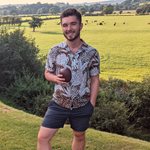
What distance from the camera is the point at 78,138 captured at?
17.4 ft

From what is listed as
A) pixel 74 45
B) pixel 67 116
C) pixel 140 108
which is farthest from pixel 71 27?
pixel 140 108

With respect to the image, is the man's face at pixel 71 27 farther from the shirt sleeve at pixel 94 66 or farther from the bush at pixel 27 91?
the bush at pixel 27 91

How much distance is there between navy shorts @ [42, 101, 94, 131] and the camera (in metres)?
5.12

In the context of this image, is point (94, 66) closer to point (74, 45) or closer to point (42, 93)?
point (74, 45)

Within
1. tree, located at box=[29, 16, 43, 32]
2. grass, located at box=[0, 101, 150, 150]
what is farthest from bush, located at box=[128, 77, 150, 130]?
tree, located at box=[29, 16, 43, 32]

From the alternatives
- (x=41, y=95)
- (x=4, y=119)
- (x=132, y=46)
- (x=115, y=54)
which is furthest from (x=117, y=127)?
(x=132, y=46)

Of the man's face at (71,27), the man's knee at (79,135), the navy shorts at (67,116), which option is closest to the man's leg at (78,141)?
the man's knee at (79,135)

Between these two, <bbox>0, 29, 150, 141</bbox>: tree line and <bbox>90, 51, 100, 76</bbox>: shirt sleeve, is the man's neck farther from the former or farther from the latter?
<bbox>0, 29, 150, 141</bbox>: tree line

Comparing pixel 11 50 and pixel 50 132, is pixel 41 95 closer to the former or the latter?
pixel 11 50

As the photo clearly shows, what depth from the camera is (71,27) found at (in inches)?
198

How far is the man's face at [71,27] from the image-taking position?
5.04m

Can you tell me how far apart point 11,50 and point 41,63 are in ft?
6.37

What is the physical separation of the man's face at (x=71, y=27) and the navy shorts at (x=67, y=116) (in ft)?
2.80

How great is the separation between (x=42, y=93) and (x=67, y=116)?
12256mm
